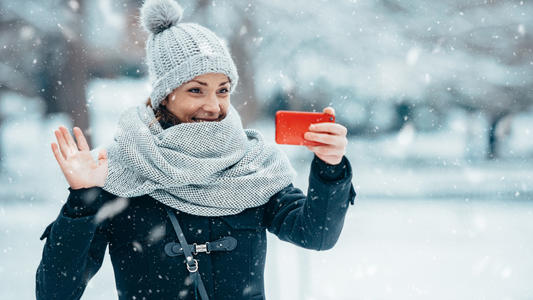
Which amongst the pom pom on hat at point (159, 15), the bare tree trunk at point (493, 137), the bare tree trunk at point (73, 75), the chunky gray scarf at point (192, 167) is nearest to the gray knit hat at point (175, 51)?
the pom pom on hat at point (159, 15)

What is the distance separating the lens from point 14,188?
8047 mm

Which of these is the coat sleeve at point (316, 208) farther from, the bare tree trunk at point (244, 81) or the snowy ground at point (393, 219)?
the bare tree trunk at point (244, 81)

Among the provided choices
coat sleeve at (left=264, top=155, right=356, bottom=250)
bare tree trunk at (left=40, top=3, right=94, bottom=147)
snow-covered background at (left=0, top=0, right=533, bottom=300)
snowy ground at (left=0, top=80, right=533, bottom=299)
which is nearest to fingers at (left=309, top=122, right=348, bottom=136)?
coat sleeve at (left=264, top=155, right=356, bottom=250)

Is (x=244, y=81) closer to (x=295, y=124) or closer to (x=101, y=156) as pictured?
(x=101, y=156)

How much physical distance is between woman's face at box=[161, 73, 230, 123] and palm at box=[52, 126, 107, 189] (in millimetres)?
359

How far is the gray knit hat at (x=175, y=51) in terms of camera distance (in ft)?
4.99

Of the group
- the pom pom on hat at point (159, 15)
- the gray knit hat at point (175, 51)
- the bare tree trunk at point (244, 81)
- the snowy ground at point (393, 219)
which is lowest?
the snowy ground at point (393, 219)

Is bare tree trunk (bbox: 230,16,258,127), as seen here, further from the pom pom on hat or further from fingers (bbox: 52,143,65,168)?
fingers (bbox: 52,143,65,168)

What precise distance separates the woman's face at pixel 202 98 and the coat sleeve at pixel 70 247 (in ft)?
1.32

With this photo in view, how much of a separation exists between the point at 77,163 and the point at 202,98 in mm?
465

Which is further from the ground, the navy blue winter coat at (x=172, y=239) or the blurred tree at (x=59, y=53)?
the blurred tree at (x=59, y=53)

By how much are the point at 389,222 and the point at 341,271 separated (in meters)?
1.87

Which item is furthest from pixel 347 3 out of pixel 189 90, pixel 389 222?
pixel 189 90

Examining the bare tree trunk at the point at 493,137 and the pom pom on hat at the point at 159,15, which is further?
the bare tree trunk at the point at 493,137
